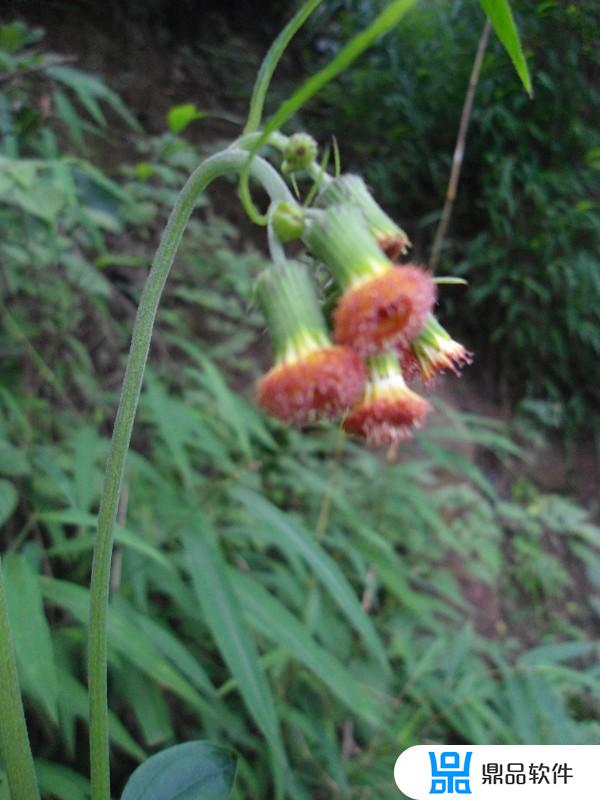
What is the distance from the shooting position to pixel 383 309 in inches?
25.5

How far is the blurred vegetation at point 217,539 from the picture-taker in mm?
1344

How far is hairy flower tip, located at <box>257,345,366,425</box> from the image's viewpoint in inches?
25.6

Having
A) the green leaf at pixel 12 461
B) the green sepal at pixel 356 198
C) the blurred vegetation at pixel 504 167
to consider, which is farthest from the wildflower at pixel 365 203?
the blurred vegetation at pixel 504 167

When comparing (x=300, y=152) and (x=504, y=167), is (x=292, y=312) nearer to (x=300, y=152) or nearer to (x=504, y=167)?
(x=300, y=152)

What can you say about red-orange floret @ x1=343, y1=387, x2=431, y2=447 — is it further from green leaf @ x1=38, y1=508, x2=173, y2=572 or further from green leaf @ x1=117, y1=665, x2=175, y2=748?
green leaf @ x1=117, y1=665, x2=175, y2=748

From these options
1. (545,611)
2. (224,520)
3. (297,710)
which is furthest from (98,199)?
(545,611)

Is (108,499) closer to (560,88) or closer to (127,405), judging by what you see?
(127,405)

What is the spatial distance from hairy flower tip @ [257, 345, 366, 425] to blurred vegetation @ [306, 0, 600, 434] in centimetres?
244

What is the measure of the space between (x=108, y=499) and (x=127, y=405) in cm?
9

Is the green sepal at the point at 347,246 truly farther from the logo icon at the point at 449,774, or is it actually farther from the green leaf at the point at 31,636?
the logo icon at the point at 449,774

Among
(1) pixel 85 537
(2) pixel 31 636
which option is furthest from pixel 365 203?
(1) pixel 85 537

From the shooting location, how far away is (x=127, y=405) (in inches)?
27.2

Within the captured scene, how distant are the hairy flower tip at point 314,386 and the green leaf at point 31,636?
59cm

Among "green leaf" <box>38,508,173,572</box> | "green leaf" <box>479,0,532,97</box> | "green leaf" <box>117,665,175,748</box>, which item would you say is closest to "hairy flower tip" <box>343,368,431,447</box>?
"green leaf" <box>479,0,532,97</box>
